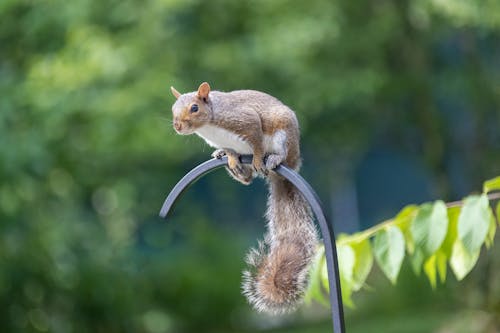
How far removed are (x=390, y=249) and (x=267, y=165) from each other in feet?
1.32

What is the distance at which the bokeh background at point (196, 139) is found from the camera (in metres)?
5.66

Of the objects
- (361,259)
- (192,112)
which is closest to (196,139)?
(361,259)

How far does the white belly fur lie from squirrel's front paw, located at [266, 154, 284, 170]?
0.05m

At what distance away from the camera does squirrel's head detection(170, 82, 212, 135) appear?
1925 millimetres

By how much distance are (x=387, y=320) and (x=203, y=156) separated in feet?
→ 7.53

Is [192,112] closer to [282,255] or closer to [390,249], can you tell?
[282,255]

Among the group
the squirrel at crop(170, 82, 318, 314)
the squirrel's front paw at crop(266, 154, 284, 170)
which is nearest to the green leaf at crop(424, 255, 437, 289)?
the squirrel at crop(170, 82, 318, 314)

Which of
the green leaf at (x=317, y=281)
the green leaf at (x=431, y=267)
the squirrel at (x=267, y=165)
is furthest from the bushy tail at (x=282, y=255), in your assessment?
the green leaf at (x=431, y=267)

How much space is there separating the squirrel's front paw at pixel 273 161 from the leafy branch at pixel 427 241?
259 millimetres

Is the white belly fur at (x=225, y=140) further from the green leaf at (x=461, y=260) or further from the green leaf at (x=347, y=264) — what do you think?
the green leaf at (x=461, y=260)

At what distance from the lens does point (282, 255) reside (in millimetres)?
1991

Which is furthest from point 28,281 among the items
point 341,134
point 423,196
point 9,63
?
point 423,196

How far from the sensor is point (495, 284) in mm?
7105

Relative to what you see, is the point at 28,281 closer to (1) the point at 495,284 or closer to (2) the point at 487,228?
(1) the point at 495,284
